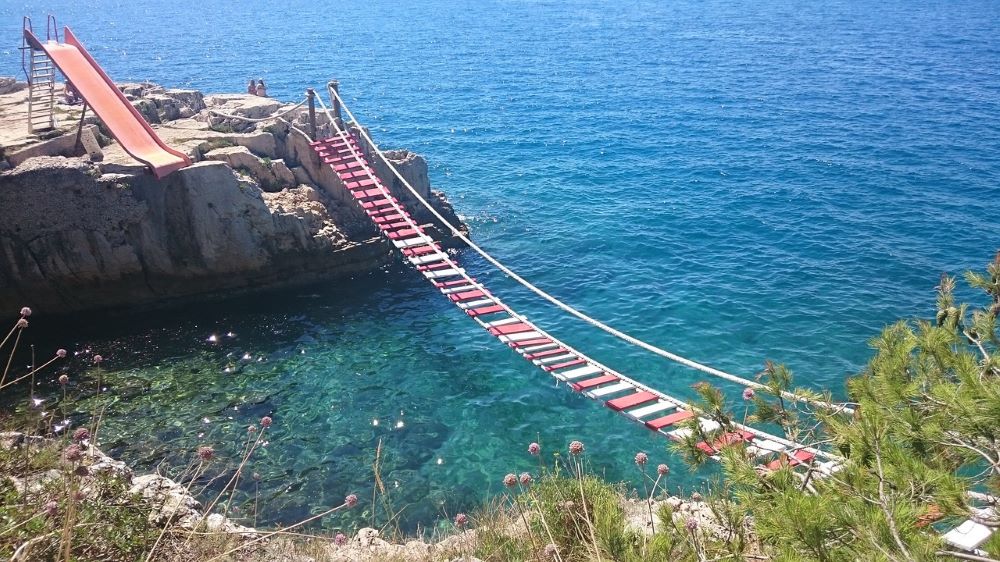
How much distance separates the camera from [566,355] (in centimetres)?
1412

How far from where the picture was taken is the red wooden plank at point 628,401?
39.4 feet

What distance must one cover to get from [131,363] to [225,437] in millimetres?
4292

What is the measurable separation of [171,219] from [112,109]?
13.0ft

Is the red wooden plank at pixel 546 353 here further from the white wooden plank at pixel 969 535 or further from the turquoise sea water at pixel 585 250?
the white wooden plank at pixel 969 535

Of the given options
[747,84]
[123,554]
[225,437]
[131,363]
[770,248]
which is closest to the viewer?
[123,554]

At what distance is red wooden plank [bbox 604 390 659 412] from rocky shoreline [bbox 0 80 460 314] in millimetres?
11699

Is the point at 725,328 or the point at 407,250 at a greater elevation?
the point at 407,250

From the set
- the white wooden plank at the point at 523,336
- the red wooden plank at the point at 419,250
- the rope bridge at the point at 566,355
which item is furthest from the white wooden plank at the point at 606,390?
the red wooden plank at the point at 419,250

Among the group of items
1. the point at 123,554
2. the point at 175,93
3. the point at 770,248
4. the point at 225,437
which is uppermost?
the point at 175,93

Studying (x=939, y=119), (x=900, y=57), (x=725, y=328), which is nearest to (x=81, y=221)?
(x=725, y=328)

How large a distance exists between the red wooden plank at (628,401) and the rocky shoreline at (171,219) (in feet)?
38.4

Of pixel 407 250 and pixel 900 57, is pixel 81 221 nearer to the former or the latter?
pixel 407 250

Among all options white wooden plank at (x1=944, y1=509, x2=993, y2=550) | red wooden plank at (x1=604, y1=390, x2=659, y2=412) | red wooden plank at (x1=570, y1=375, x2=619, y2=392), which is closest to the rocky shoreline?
red wooden plank at (x1=570, y1=375, x2=619, y2=392)

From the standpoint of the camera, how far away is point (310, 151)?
21828 mm
